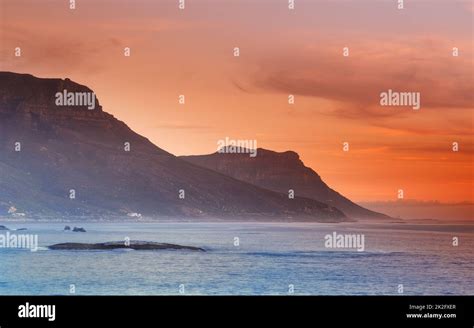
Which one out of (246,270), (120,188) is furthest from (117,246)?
(120,188)

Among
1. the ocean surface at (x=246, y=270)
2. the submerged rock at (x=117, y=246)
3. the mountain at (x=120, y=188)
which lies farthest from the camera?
the mountain at (x=120, y=188)

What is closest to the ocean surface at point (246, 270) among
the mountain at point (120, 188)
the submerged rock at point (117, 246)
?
the submerged rock at point (117, 246)

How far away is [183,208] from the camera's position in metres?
194

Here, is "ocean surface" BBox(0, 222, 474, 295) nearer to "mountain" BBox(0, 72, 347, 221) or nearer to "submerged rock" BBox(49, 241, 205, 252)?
"submerged rock" BBox(49, 241, 205, 252)

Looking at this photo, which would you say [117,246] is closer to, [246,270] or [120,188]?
[246,270]

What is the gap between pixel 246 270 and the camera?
9112 cm

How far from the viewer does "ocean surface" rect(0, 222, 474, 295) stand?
7788 centimetres

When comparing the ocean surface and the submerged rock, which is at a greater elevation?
the submerged rock

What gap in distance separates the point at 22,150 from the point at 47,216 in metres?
28.0

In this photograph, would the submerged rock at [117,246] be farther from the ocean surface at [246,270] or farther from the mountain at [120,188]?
the mountain at [120,188]

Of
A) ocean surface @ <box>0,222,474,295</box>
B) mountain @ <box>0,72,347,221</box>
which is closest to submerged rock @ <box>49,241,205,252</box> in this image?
ocean surface @ <box>0,222,474,295</box>

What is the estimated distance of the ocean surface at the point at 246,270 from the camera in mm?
77875

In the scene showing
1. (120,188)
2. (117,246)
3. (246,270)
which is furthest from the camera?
(120,188)
